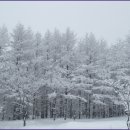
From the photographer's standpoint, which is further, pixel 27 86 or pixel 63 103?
pixel 63 103

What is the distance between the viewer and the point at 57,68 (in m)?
36.4

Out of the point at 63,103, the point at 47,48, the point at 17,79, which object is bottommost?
the point at 63,103

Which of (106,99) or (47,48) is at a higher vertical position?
(47,48)

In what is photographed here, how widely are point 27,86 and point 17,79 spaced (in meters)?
1.56

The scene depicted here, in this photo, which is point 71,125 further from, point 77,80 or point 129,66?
point 129,66

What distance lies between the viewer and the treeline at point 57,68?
35.4 meters

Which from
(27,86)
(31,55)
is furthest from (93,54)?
(27,86)

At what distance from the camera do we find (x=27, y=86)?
32781mm

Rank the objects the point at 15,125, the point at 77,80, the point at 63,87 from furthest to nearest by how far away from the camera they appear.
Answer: the point at 77,80 < the point at 63,87 < the point at 15,125

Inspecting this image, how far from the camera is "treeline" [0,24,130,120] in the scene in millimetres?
35438

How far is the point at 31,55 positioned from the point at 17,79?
736 cm

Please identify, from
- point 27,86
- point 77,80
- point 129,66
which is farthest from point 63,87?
point 129,66

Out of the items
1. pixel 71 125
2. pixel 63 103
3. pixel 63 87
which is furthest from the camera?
pixel 63 103

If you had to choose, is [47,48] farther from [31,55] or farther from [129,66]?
[129,66]
